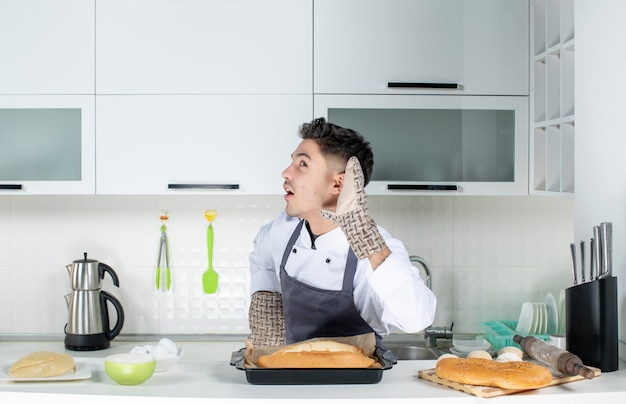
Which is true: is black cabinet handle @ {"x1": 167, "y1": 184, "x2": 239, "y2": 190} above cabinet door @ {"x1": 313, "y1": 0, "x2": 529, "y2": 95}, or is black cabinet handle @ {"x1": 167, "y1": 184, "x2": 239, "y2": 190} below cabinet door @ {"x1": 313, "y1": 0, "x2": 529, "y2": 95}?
below

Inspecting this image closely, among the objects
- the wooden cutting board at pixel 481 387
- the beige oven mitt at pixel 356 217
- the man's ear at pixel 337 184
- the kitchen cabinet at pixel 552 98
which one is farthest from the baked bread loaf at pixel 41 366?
the kitchen cabinet at pixel 552 98

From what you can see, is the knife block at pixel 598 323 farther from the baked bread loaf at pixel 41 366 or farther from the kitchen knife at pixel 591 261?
the baked bread loaf at pixel 41 366

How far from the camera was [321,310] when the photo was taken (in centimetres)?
236

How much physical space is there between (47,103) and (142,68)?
34 centimetres

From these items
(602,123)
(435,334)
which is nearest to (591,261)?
(602,123)

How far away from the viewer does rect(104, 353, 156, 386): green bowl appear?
1.61m

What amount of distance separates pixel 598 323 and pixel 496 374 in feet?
1.29

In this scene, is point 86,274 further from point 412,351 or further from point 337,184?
point 412,351

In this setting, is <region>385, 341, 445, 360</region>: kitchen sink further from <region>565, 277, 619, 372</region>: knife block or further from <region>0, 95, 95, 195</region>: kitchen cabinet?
<region>0, 95, 95, 195</region>: kitchen cabinet

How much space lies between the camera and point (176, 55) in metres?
2.61

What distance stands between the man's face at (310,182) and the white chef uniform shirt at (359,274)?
0.20 meters

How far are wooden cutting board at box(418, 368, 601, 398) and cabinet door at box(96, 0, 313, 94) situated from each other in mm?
1221

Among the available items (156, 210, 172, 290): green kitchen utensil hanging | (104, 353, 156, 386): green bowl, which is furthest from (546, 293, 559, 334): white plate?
(104, 353, 156, 386): green bowl

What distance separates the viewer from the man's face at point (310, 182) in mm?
2199
